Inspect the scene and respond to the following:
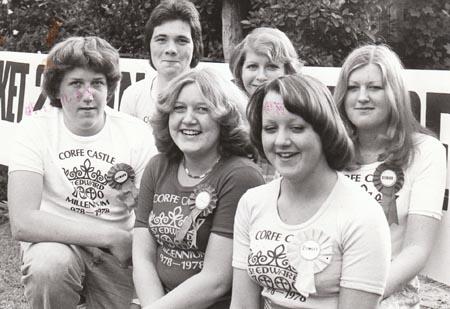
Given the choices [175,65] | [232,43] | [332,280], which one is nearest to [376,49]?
[332,280]

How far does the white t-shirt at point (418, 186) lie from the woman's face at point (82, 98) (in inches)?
57.8

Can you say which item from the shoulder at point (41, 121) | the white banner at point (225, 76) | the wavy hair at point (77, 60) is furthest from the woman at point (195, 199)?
the shoulder at point (41, 121)

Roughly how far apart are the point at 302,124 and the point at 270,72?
4.56 ft

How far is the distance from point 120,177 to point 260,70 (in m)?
0.98

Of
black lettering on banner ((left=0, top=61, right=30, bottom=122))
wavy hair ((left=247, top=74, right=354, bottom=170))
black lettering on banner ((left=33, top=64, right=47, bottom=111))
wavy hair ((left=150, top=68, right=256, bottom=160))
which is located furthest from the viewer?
black lettering on banner ((left=0, top=61, right=30, bottom=122))

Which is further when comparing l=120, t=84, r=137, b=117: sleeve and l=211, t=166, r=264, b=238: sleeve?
l=120, t=84, r=137, b=117: sleeve

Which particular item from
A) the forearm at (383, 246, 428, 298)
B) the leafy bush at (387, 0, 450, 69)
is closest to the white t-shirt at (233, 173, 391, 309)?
the forearm at (383, 246, 428, 298)

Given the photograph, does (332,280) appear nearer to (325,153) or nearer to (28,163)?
(325,153)

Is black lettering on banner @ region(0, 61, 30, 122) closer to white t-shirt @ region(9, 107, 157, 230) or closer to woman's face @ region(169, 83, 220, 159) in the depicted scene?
white t-shirt @ region(9, 107, 157, 230)

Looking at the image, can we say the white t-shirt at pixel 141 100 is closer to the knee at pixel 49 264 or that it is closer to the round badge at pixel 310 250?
the knee at pixel 49 264

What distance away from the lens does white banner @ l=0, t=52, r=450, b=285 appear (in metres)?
4.04

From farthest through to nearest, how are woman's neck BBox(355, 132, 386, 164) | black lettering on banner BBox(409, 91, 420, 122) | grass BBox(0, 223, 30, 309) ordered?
1. grass BBox(0, 223, 30, 309)
2. black lettering on banner BBox(409, 91, 420, 122)
3. woman's neck BBox(355, 132, 386, 164)

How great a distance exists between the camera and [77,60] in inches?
163

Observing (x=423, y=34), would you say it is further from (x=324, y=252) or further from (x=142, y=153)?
(x=324, y=252)
